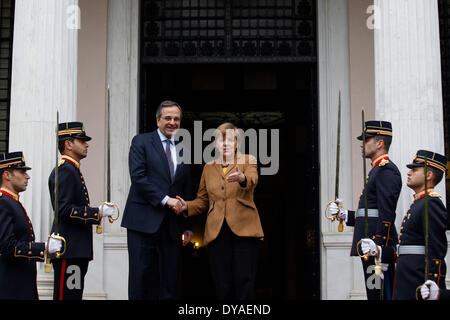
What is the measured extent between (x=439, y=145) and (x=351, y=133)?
2722 mm

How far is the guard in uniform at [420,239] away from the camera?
7.30 meters

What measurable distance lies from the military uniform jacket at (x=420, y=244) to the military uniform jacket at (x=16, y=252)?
131 inches

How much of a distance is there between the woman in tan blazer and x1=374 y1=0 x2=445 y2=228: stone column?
1777 mm

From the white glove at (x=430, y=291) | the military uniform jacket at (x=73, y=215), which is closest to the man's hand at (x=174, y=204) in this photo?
the military uniform jacket at (x=73, y=215)

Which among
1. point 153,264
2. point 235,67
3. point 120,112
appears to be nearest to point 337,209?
point 153,264

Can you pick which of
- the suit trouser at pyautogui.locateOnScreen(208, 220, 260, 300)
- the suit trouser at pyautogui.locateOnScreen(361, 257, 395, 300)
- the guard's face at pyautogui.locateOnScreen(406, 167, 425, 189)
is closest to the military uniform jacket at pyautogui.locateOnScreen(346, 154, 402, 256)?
the suit trouser at pyautogui.locateOnScreen(361, 257, 395, 300)

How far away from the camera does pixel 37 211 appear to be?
9148mm

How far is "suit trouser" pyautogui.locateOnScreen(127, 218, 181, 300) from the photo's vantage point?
26.9 ft

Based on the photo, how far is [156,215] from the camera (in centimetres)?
827

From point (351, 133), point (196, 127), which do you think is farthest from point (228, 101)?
point (351, 133)

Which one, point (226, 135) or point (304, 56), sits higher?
point (304, 56)

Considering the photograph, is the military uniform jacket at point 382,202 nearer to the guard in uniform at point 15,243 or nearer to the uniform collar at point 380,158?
the uniform collar at point 380,158

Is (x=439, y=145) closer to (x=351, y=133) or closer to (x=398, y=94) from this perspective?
(x=398, y=94)

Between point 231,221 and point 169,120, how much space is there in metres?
1.21
